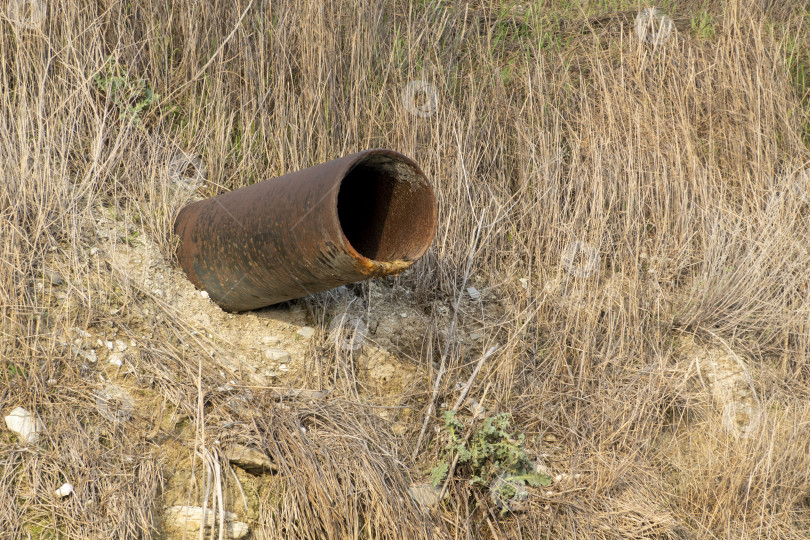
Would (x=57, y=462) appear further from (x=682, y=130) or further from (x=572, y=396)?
(x=682, y=130)

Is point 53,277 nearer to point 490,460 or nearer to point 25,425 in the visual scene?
point 25,425

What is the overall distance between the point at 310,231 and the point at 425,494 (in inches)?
37.0

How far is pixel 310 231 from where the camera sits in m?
2.05

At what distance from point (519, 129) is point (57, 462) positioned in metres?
2.51

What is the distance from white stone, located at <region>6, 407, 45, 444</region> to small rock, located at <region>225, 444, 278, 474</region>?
535mm

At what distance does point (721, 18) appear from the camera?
4199 mm

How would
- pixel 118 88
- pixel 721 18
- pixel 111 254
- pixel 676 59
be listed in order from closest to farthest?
pixel 111 254
pixel 118 88
pixel 676 59
pixel 721 18

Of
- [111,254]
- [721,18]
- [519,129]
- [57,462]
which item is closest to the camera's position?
[57,462]

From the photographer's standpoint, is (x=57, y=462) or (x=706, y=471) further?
(x=706, y=471)

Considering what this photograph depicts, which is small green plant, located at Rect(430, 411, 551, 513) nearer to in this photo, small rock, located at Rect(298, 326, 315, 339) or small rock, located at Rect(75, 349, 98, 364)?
small rock, located at Rect(298, 326, 315, 339)

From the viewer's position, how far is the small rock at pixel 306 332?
105 inches

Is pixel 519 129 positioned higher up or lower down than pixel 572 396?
higher up

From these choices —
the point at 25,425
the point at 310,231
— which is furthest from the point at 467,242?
the point at 25,425

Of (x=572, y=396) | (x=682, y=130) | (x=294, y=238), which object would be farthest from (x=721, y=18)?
(x=294, y=238)
